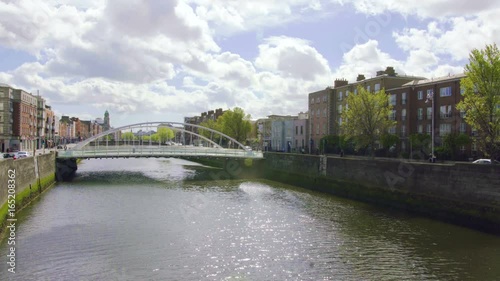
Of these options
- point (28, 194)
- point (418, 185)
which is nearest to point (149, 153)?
point (28, 194)

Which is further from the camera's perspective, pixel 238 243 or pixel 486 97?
pixel 486 97

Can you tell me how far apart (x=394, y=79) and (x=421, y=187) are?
28854mm

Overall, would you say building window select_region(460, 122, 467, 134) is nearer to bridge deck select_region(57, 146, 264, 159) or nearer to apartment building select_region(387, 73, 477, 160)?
apartment building select_region(387, 73, 477, 160)

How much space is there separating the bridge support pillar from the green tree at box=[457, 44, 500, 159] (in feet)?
127

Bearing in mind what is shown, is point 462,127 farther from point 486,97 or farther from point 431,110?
point 486,97

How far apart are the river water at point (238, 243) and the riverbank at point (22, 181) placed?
3.05ft

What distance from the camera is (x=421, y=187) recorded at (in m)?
27.6

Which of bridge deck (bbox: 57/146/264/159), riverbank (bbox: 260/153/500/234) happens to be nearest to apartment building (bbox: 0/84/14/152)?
bridge deck (bbox: 57/146/264/159)

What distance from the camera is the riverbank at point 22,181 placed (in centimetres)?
2181

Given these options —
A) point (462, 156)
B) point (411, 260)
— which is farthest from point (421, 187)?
point (462, 156)

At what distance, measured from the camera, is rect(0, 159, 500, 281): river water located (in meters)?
15.3

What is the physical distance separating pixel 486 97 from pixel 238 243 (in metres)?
17.8

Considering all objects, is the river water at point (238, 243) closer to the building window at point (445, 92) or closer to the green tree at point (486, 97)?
the green tree at point (486, 97)

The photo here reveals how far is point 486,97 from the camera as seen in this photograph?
26078mm
